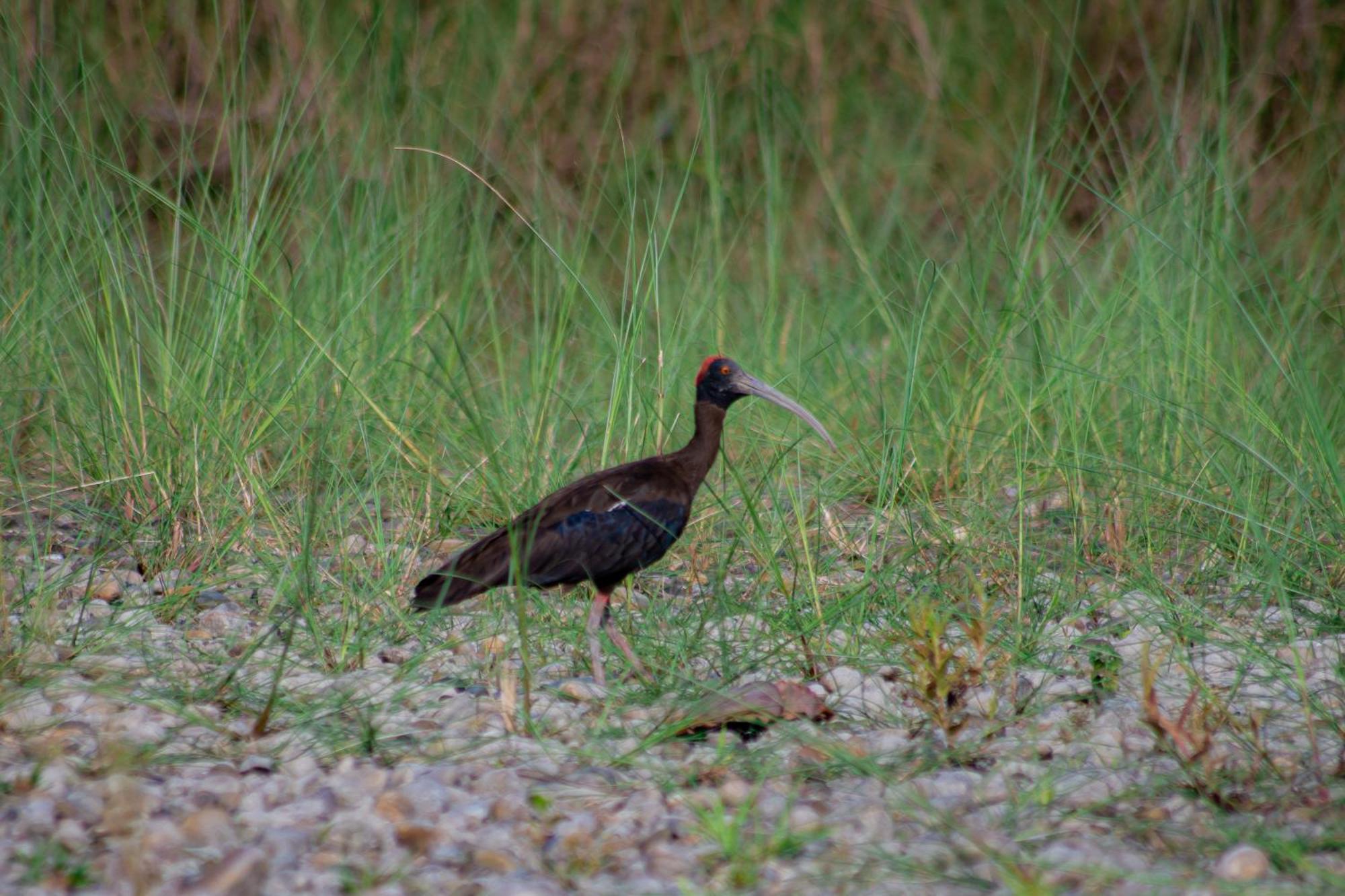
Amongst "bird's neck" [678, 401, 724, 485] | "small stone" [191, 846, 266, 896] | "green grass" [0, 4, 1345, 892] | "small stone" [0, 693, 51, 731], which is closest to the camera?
"small stone" [191, 846, 266, 896]

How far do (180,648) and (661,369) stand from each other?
1.98m

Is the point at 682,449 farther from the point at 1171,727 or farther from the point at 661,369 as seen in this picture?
the point at 1171,727

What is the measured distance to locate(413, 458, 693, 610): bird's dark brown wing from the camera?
14.4ft

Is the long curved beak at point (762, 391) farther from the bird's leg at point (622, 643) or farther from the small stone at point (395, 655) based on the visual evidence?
the small stone at point (395, 655)

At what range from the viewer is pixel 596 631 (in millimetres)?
4219

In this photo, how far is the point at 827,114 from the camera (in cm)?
984

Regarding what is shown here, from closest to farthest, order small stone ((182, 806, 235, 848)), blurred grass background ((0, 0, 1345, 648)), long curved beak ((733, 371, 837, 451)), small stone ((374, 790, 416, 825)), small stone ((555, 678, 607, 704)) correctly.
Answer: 1. small stone ((182, 806, 235, 848))
2. small stone ((374, 790, 416, 825))
3. small stone ((555, 678, 607, 704))
4. blurred grass background ((0, 0, 1345, 648))
5. long curved beak ((733, 371, 837, 451))

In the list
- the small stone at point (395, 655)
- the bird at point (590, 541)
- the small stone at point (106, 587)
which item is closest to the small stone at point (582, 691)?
the bird at point (590, 541)

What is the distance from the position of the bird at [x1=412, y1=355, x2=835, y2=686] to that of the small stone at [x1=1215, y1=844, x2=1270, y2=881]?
5.97 ft

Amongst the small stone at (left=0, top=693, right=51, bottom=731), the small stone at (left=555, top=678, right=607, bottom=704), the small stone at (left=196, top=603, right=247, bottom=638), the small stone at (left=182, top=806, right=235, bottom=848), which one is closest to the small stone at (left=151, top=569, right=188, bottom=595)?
the small stone at (left=196, top=603, right=247, bottom=638)

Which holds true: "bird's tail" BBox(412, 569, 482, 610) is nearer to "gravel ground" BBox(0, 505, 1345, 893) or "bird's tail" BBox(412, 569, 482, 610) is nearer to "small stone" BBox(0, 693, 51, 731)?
"gravel ground" BBox(0, 505, 1345, 893)

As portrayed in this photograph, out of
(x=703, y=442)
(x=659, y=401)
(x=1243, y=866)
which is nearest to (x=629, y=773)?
(x=1243, y=866)

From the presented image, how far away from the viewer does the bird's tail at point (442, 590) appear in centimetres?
428

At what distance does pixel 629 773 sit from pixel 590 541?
4.29 ft
